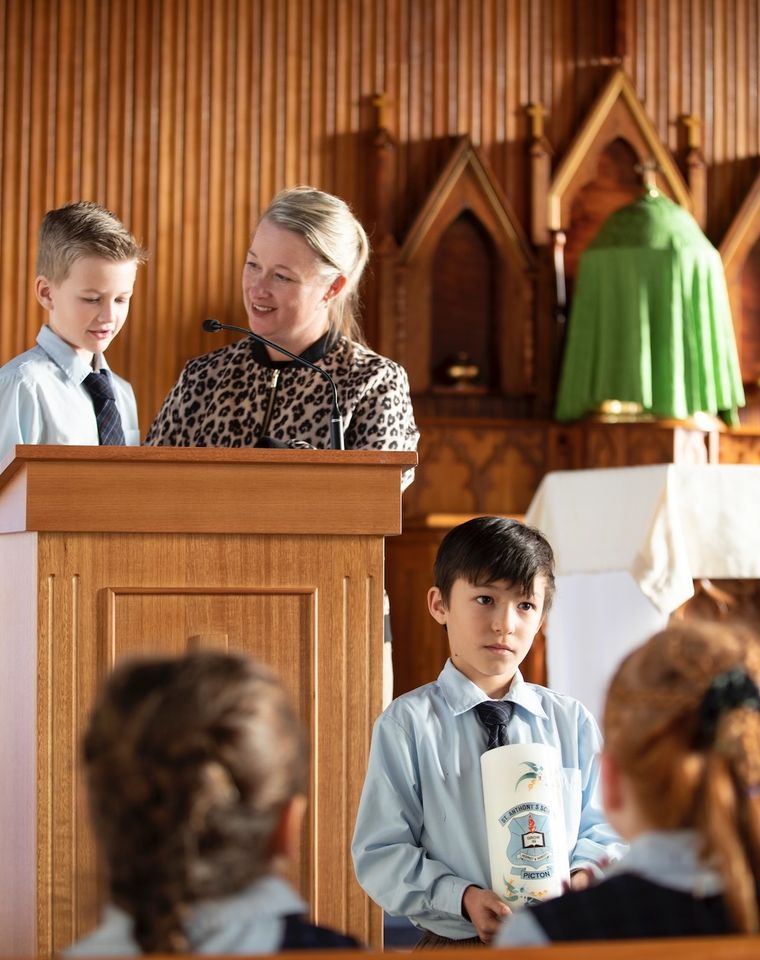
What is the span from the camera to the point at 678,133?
662 centimetres

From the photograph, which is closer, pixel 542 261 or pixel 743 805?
pixel 743 805

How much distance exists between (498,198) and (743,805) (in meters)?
5.25

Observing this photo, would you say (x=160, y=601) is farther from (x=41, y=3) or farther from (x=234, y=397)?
(x=41, y=3)

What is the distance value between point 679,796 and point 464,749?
0.93 metres

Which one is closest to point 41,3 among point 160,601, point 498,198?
point 498,198

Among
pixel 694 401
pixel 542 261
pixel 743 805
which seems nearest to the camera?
pixel 743 805

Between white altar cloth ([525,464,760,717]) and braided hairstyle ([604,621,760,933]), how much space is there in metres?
2.95

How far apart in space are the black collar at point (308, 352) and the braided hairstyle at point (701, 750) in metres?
1.76

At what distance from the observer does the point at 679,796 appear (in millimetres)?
1230

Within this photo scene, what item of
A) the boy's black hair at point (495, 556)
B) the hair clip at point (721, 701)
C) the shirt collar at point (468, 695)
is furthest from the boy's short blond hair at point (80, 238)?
the hair clip at point (721, 701)

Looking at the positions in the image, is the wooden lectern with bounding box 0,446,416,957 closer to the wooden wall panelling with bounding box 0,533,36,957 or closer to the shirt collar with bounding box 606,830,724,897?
the wooden wall panelling with bounding box 0,533,36,957

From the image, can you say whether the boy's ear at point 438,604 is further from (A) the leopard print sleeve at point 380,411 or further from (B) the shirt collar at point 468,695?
(A) the leopard print sleeve at point 380,411

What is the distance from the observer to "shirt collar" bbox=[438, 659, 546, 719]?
2158 millimetres

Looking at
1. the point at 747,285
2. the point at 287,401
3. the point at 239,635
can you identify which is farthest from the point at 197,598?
the point at 747,285
